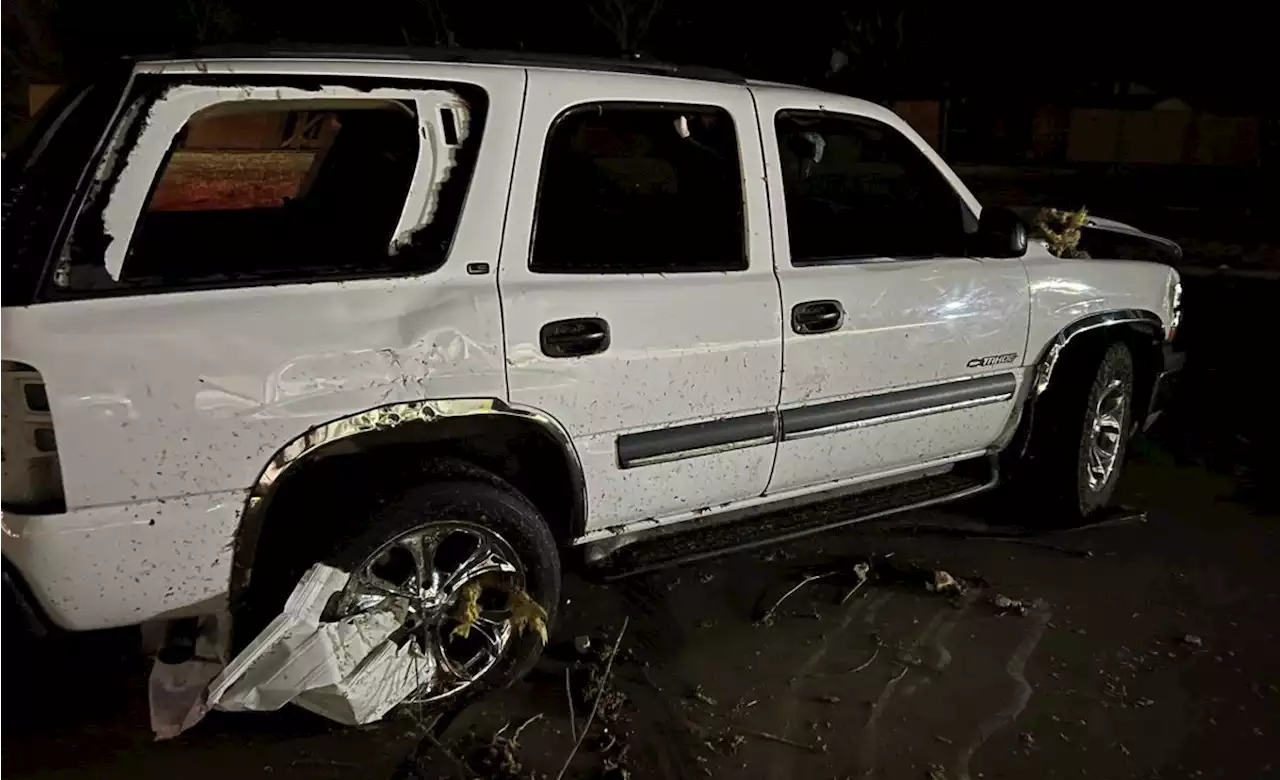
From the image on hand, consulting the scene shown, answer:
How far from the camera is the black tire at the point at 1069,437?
469cm

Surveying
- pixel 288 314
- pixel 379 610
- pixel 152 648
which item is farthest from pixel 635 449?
pixel 152 648

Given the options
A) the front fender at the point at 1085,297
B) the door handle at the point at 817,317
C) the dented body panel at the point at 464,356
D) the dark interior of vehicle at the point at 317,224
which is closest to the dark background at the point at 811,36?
the front fender at the point at 1085,297

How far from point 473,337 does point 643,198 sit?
1.27 metres

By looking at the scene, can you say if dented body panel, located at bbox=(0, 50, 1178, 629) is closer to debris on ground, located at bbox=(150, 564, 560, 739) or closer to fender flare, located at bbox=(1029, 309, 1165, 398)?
debris on ground, located at bbox=(150, 564, 560, 739)

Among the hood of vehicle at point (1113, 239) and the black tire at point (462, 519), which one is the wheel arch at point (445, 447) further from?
the hood of vehicle at point (1113, 239)

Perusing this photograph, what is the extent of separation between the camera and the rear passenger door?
3146mm

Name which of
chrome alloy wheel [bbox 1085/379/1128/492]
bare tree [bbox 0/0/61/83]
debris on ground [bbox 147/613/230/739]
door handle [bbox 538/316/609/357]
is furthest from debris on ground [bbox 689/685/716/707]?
bare tree [bbox 0/0/61/83]

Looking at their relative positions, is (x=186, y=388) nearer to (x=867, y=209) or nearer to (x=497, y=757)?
(x=497, y=757)

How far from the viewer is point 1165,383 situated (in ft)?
16.8

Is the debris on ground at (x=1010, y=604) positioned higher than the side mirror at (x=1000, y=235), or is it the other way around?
the side mirror at (x=1000, y=235)

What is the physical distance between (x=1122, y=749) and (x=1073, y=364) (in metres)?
1.90

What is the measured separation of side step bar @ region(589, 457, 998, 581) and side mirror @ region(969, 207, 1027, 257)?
3.07 ft

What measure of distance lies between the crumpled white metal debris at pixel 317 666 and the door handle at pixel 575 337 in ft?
2.80

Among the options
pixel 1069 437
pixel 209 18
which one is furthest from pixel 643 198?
pixel 209 18
